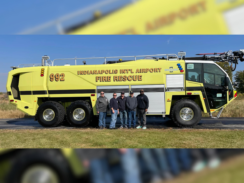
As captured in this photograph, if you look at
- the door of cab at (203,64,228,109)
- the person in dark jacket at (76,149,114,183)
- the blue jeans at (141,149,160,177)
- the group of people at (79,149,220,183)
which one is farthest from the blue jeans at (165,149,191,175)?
the door of cab at (203,64,228,109)

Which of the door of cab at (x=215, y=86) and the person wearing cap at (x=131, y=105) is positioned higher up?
the door of cab at (x=215, y=86)

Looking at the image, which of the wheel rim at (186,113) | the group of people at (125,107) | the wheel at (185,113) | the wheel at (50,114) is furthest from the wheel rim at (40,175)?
the wheel at (50,114)

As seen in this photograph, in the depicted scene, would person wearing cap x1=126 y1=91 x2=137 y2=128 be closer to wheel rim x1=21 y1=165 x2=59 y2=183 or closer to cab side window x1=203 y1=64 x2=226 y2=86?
cab side window x1=203 y1=64 x2=226 y2=86

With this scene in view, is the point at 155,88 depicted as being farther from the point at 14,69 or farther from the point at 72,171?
the point at 72,171

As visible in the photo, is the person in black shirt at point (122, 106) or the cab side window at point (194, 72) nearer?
the person in black shirt at point (122, 106)

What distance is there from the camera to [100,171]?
1396 millimetres

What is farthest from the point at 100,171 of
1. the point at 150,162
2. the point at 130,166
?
the point at 150,162

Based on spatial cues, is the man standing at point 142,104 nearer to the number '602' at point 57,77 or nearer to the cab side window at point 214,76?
the cab side window at point 214,76

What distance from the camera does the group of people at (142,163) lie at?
1.39 meters

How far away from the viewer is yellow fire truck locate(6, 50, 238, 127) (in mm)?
9219

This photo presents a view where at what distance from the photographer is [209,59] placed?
10094 mm

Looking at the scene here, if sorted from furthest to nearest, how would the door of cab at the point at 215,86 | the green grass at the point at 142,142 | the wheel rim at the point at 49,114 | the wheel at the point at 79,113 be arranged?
the wheel rim at the point at 49,114, the wheel at the point at 79,113, the door of cab at the point at 215,86, the green grass at the point at 142,142

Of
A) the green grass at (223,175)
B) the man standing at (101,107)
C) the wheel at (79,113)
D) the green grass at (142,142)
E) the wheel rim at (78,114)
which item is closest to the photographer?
the green grass at (223,175)

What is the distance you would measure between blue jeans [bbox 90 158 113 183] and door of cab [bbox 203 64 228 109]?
28.9 feet
